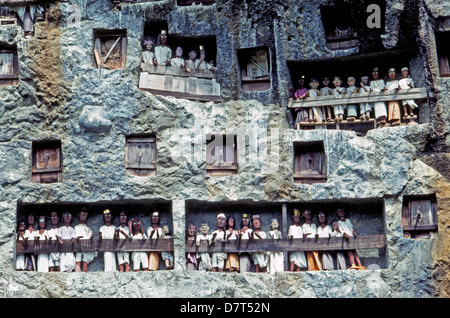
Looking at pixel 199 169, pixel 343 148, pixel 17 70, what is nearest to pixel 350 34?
pixel 343 148

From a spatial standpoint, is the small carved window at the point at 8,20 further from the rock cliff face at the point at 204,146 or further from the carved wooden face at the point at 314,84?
the carved wooden face at the point at 314,84

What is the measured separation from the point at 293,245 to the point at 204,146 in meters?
3.00

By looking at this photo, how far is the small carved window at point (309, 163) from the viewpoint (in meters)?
20.4

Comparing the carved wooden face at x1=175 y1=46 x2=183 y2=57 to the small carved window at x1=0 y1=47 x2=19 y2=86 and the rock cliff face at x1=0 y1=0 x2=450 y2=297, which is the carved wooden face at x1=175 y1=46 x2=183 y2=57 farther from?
the small carved window at x1=0 y1=47 x2=19 y2=86

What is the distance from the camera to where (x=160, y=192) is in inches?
796

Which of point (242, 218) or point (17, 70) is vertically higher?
point (17, 70)

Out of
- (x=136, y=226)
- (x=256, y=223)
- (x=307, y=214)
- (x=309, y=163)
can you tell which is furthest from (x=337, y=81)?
(x=136, y=226)

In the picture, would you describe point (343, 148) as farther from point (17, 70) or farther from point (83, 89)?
point (17, 70)

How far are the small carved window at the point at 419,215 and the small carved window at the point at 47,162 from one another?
7822 mm

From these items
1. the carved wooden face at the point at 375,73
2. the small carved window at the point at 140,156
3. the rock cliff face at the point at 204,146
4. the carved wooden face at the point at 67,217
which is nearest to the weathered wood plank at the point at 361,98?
the rock cliff face at the point at 204,146

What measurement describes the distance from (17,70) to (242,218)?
20.6ft

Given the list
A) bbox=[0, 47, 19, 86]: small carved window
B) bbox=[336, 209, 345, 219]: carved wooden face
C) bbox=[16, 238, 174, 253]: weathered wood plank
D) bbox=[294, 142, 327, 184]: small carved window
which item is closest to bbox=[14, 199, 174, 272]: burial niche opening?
bbox=[16, 238, 174, 253]: weathered wood plank
